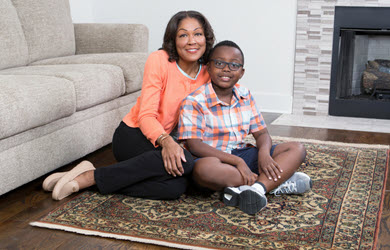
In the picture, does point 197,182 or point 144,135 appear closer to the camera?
point 197,182

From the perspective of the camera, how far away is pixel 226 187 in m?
1.79

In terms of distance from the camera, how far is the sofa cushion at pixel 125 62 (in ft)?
8.87

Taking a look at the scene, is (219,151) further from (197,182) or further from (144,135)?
(144,135)

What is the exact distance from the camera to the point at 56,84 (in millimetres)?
2135

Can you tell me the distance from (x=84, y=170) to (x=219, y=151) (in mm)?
549

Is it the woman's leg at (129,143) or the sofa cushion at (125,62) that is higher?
the sofa cushion at (125,62)

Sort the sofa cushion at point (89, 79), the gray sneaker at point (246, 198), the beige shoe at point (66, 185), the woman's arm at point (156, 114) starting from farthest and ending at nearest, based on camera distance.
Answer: the sofa cushion at point (89, 79) → the beige shoe at point (66, 185) → the woman's arm at point (156, 114) → the gray sneaker at point (246, 198)

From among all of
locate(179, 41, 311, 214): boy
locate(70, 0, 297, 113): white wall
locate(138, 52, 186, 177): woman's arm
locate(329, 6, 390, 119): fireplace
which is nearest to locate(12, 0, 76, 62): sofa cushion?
locate(70, 0, 297, 113): white wall

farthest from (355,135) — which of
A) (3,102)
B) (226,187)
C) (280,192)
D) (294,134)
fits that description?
(3,102)

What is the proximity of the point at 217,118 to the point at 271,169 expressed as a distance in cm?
29

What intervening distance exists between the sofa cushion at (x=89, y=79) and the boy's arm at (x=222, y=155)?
0.69 m

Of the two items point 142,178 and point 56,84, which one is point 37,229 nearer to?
point 142,178

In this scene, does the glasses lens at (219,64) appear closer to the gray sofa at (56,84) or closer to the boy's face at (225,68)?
the boy's face at (225,68)

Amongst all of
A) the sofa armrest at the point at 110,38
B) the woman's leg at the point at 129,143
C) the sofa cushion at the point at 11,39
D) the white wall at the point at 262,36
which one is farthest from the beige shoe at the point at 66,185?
the white wall at the point at 262,36
